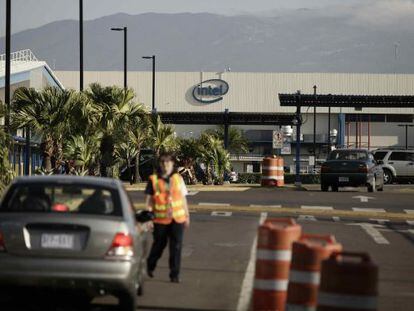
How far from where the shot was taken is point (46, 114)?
95.9 ft

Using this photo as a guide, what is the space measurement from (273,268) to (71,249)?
200 cm

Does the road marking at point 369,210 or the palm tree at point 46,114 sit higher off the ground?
the palm tree at point 46,114

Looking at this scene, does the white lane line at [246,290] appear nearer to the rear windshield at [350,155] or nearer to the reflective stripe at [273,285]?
the reflective stripe at [273,285]

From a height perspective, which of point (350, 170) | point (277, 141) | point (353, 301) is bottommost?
point (353, 301)

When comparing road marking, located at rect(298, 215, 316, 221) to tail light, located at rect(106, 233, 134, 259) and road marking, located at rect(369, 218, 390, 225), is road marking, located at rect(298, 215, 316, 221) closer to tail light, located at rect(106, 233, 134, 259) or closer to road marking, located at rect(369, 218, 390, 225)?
road marking, located at rect(369, 218, 390, 225)

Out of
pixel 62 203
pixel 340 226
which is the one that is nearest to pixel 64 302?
pixel 62 203

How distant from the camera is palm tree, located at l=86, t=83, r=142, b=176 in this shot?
35.1 metres

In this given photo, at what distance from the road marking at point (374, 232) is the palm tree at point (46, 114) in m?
11.7

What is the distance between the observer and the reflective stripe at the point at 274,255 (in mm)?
9156

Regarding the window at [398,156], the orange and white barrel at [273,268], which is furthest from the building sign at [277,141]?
the orange and white barrel at [273,268]

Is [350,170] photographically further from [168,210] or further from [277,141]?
[168,210]

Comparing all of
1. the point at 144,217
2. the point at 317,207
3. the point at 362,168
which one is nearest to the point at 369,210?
the point at 317,207

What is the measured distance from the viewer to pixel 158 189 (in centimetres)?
1205

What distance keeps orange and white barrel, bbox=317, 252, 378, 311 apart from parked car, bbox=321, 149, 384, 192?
88.8ft
